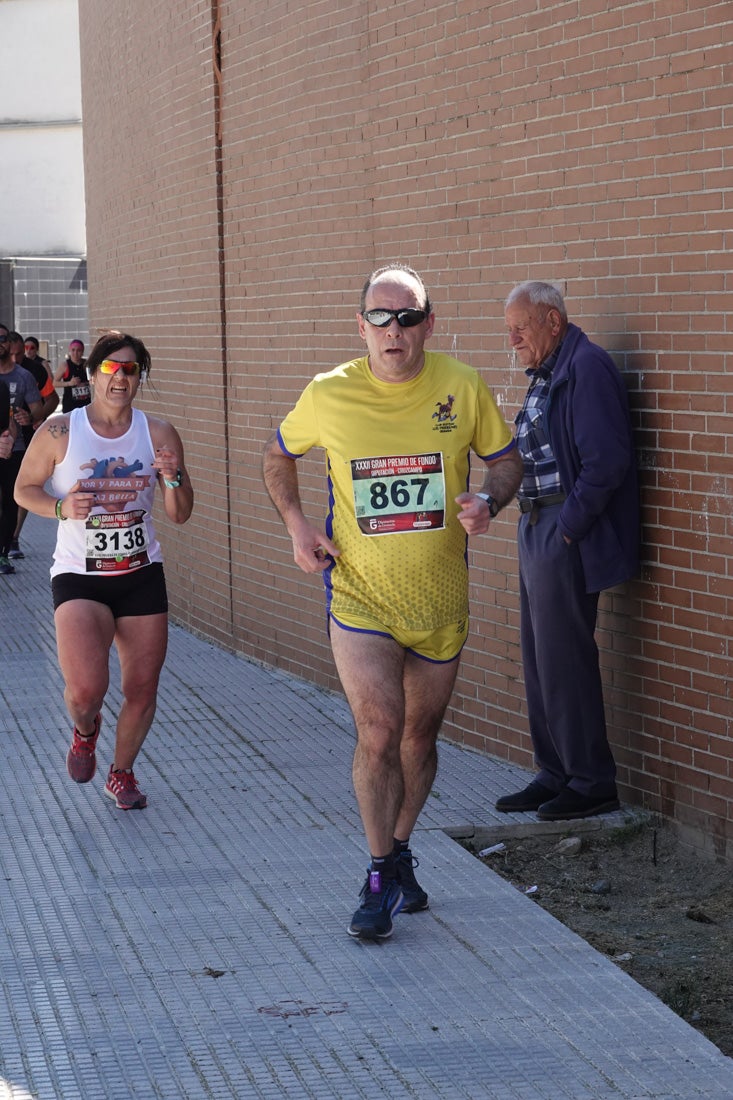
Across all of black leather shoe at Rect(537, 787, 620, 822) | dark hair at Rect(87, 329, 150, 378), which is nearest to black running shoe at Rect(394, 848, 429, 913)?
black leather shoe at Rect(537, 787, 620, 822)

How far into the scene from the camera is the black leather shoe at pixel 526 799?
22.8 feet

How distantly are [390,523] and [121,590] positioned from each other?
2.02 m

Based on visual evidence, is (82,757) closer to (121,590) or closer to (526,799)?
(121,590)

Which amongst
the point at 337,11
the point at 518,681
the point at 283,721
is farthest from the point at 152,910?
the point at 337,11

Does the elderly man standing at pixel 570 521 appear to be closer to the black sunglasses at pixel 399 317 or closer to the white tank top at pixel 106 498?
the black sunglasses at pixel 399 317

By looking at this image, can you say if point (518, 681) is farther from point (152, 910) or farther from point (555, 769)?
point (152, 910)

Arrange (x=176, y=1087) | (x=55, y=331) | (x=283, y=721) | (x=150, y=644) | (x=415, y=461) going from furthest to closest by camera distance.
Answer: (x=55, y=331) → (x=283, y=721) → (x=150, y=644) → (x=415, y=461) → (x=176, y=1087)

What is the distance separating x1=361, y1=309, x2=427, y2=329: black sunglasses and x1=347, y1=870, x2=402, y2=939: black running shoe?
1.74m

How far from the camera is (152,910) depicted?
5.81m

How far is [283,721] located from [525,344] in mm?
3061

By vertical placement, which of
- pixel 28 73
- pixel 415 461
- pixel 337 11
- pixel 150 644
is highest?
pixel 28 73

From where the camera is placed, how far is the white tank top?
7039 millimetres

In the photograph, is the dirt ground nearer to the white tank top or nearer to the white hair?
the white tank top

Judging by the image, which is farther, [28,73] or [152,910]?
[28,73]
